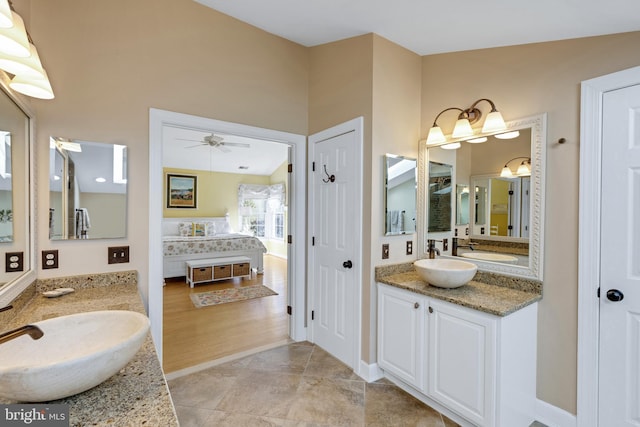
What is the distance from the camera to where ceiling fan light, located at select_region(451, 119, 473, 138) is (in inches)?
86.4

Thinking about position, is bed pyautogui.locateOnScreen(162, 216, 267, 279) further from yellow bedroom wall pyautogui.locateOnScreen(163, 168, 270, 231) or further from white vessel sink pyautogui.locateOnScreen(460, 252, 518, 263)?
white vessel sink pyautogui.locateOnScreen(460, 252, 518, 263)

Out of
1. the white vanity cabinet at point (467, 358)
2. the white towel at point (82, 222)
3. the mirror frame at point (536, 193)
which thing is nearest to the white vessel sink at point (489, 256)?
the mirror frame at point (536, 193)

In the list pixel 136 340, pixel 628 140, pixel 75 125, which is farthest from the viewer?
pixel 75 125

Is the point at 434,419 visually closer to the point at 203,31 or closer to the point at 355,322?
the point at 355,322

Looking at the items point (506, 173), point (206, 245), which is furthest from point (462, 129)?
point (206, 245)

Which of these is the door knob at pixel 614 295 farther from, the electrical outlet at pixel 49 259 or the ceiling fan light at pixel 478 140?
the electrical outlet at pixel 49 259

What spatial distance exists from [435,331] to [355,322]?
2.35 feet

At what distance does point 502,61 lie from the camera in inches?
82.3

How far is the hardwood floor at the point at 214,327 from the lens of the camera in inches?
109

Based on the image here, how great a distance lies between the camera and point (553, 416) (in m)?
1.83

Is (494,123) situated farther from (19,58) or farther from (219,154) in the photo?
(219,154)

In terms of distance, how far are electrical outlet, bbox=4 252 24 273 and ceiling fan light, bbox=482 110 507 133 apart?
2.88 metres

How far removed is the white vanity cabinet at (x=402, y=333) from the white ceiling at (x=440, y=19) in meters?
1.85

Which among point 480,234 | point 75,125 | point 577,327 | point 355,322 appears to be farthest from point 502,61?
point 75,125
